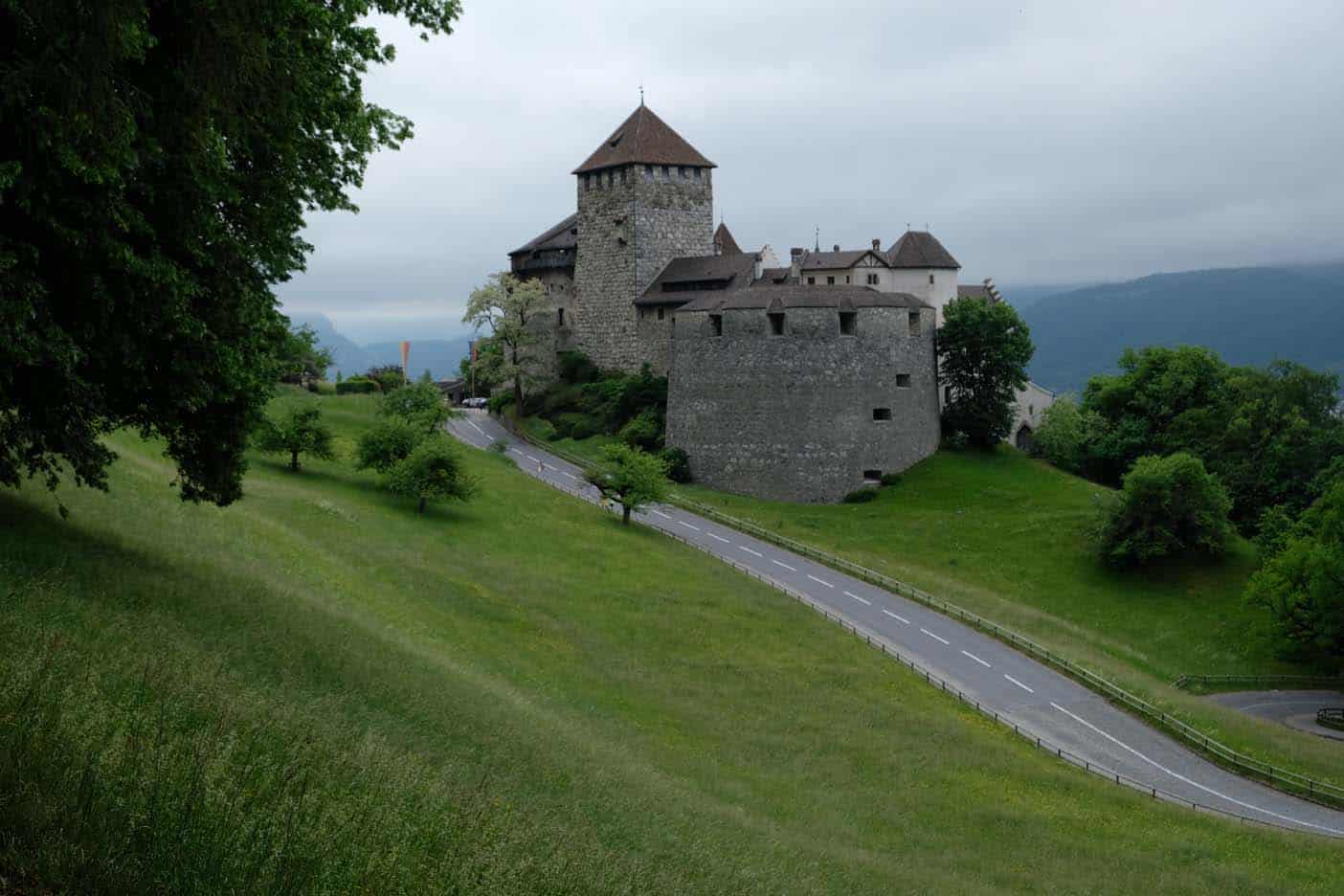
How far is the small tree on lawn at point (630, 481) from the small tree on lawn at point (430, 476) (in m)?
7.77

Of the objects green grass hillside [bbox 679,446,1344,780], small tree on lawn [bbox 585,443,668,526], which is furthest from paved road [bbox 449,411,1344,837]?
green grass hillside [bbox 679,446,1344,780]

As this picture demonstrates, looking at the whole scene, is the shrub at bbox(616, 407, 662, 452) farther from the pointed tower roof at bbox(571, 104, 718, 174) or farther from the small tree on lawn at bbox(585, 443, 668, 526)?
the pointed tower roof at bbox(571, 104, 718, 174)

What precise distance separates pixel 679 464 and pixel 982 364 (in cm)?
1669

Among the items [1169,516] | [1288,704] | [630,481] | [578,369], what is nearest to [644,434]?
[578,369]

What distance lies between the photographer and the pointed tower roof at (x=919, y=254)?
214ft

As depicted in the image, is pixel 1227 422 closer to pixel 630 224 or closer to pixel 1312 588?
pixel 1312 588

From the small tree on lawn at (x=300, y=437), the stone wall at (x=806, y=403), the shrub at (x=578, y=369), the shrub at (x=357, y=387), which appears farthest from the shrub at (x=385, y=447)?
the shrub at (x=357, y=387)

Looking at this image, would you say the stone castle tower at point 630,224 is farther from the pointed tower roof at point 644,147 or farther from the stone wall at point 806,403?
the stone wall at point 806,403

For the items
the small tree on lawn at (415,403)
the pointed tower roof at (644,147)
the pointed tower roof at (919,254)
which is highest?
the pointed tower roof at (644,147)

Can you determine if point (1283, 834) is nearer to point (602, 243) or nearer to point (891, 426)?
point (891, 426)

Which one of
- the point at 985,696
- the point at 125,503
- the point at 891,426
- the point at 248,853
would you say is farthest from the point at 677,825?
the point at 891,426

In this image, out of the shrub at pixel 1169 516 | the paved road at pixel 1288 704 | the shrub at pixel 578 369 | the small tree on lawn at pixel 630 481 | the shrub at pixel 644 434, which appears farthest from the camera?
the shrub at pixel 578 369

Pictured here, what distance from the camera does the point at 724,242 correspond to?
7769 cm

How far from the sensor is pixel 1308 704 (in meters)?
38.2
